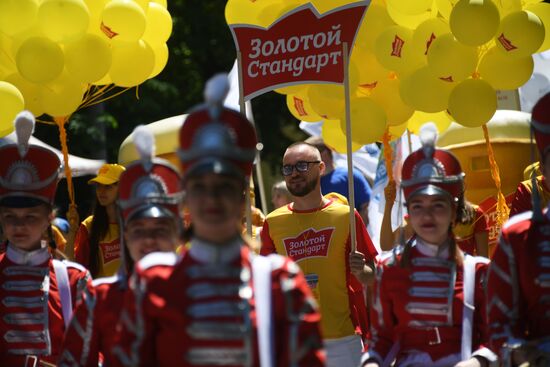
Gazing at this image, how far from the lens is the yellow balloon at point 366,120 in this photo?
8.08 metres

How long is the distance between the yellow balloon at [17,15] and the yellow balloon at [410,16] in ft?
8.66

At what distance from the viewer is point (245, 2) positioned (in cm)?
833

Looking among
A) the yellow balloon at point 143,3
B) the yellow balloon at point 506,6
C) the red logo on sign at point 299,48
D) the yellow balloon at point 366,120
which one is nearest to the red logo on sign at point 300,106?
the yellow balloon at point 366,120

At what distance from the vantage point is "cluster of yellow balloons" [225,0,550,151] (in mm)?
7430

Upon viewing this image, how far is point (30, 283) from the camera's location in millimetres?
5824

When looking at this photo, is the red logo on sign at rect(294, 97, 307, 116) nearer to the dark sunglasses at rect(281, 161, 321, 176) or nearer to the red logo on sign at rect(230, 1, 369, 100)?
the red logo on sign at rect(230, 1, 369, 100)

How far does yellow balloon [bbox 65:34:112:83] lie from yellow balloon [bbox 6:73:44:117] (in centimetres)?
31

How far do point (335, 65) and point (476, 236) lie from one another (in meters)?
1.61

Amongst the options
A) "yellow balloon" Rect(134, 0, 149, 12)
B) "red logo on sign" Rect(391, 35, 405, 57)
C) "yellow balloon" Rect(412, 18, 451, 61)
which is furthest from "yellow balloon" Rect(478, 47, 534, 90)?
"yellow balloon" Rect(134, 0, 149, 12)

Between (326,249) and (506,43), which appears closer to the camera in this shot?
(506,43)

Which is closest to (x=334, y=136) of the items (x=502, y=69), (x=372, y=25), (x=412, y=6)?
(x=372, y=25)

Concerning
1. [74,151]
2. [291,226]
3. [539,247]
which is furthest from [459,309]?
[74,151]

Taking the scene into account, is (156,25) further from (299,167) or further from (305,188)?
(305,188)

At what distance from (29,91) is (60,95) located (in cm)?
26
